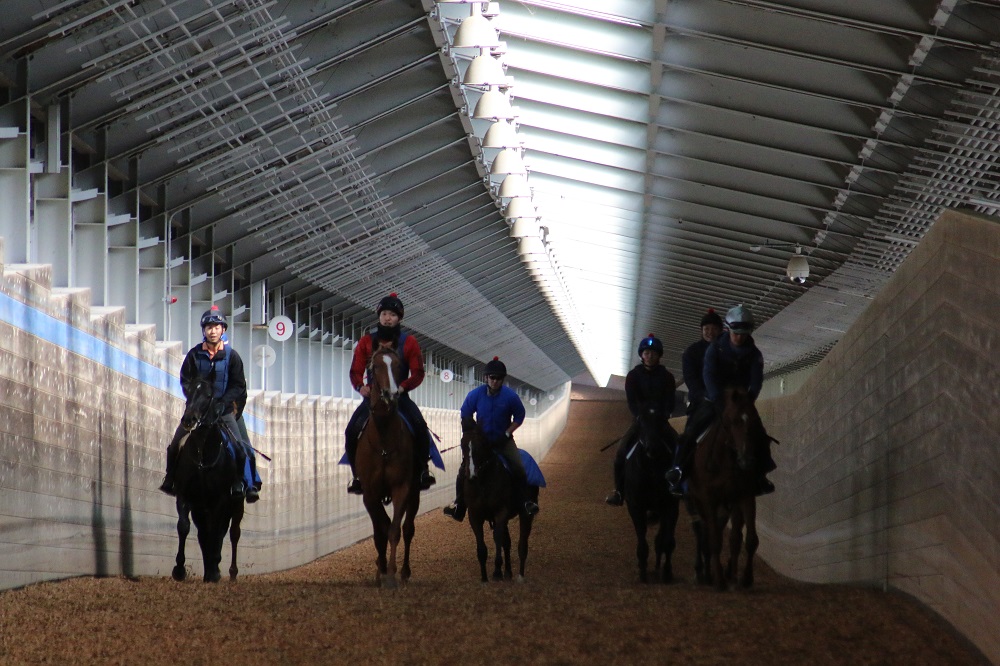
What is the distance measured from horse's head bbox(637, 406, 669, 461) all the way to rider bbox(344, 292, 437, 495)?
233 cm

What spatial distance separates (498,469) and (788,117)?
240 inches

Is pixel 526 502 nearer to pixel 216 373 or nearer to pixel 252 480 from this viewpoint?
pixel 252 480

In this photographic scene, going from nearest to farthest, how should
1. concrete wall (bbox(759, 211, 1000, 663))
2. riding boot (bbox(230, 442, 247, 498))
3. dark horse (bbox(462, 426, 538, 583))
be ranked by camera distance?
concrete wall (bbox(759, 211, 1000, 663)) → riding boot (bbox(230, 442, 247, 498)) → dark horse (bbox(462, 426, 538, 583))

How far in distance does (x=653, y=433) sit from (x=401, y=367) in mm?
2957

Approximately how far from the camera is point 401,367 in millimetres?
10430

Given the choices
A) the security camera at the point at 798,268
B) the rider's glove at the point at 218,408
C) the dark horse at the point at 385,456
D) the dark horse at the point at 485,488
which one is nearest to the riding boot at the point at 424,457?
the dark horse at the point at 385,456

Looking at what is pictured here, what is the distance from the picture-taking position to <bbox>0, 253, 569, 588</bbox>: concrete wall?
8.95 m

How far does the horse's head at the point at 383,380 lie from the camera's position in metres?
10.1

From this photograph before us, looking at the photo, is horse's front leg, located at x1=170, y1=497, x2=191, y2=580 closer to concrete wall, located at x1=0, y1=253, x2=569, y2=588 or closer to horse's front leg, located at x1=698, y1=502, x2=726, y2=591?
concrete wall, located at x1=0, y1=253, x2=569, y2=588

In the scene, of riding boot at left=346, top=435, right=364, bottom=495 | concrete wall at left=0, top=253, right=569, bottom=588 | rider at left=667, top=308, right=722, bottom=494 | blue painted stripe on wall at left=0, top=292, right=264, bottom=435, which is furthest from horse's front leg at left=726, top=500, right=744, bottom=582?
blue painted stripe on wall at left=0, top=292, right=264, bottom=435

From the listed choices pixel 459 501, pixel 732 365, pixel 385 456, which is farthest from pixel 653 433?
pixel 385 456

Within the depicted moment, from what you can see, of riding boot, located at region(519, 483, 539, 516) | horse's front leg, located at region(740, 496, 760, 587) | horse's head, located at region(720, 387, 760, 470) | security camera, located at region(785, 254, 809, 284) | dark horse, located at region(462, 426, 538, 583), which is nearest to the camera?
horse's head, located at region(720, 387, 760, 470)

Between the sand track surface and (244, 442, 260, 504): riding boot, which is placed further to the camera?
(244, 442, 260, 504): riding boot

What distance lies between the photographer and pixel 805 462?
13.5m
